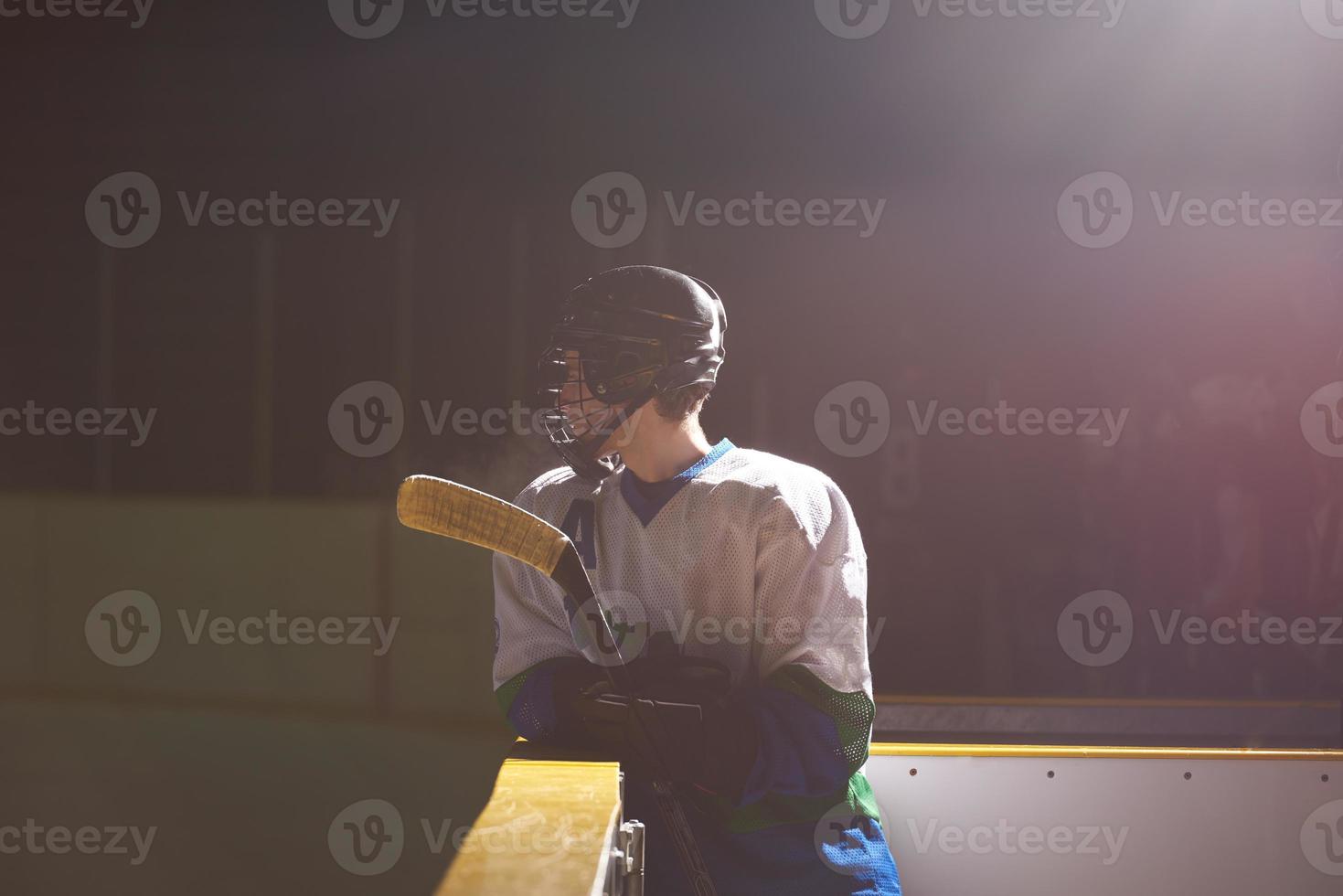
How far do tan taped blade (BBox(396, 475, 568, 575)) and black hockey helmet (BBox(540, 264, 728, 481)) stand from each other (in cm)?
33

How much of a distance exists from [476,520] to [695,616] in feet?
1.43

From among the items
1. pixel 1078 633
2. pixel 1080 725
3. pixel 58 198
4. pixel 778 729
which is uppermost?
pixel 58 198

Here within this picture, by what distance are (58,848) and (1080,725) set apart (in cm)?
389

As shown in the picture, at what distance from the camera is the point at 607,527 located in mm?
1729

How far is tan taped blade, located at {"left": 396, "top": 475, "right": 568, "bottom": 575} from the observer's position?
135cm

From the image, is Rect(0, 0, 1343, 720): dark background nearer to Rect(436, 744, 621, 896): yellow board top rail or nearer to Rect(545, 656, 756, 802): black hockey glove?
Rect(545, 656, 756, 802): black hockey glove

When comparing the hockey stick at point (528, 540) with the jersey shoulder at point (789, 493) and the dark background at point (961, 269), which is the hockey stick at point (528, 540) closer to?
the jersey shoulder at point (789, 493)

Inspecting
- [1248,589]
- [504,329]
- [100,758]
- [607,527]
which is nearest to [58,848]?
[100,758]

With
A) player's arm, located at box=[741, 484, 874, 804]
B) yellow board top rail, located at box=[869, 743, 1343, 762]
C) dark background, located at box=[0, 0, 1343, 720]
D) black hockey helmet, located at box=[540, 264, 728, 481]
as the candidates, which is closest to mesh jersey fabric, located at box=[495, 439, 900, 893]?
player's arm, located at box=[741, 484, 874, 804]

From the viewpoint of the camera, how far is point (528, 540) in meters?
Answer: 1.43

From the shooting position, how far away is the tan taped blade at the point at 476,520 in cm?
135

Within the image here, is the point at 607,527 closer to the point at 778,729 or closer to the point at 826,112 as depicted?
the point at 778,729

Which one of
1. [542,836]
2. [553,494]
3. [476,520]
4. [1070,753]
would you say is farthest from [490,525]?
[1070,753]

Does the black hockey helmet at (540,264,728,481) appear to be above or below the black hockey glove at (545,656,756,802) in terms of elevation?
above
